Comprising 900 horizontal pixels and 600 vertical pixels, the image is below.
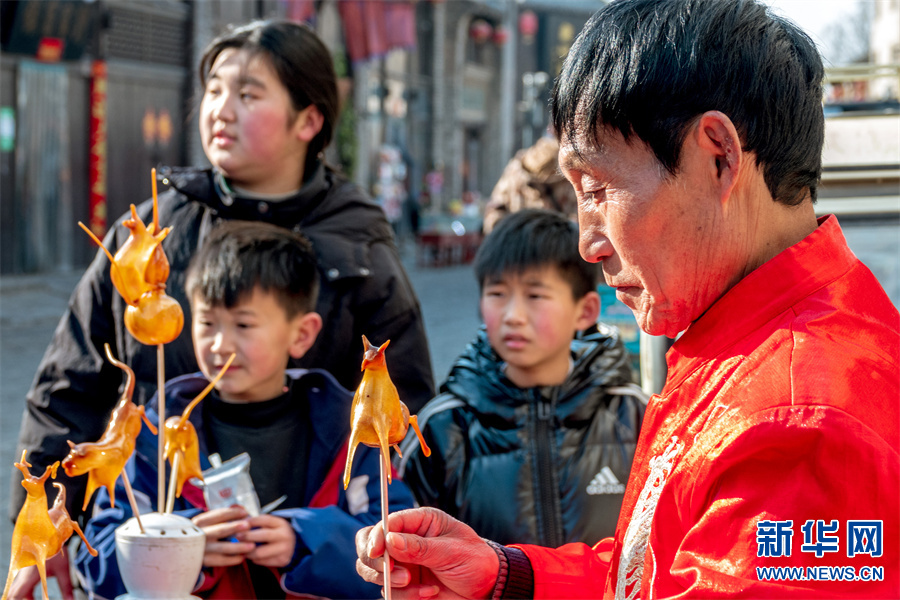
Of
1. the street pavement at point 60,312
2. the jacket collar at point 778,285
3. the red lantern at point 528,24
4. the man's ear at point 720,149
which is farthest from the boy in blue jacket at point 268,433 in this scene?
the red lantern at point 528,24

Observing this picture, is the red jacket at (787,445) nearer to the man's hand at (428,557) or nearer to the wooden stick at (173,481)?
the man's hand at (428,557)

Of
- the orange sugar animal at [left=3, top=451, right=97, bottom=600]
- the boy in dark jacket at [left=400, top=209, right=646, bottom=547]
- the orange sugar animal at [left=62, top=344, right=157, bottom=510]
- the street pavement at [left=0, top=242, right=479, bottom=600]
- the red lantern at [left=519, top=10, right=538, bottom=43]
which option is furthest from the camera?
the red lantern at [left=519, top=10, right=538, bottom=43]

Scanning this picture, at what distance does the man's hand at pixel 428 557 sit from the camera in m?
1.23

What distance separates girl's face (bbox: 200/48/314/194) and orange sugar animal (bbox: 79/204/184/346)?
34.7 inches

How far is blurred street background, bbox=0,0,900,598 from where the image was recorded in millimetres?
3035

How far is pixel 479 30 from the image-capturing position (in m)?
25.4

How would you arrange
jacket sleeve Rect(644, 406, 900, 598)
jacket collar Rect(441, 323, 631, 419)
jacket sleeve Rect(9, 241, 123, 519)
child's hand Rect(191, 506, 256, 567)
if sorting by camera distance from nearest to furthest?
jacket sleeve Rect(644, 406, 900, 598) < child's hand Rect(191, 506, 256, 567) < jacket sleeve Rect(9, 241, 123, 519) < jacket collar Rect(441, 323, 631, 419)

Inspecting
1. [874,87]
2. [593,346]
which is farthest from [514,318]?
[874,87]

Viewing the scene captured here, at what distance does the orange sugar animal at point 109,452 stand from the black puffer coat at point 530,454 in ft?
3.30

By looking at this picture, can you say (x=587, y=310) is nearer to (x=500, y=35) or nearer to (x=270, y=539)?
(x=270, y=539)

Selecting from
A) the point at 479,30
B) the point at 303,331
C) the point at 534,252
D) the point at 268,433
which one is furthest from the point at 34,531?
the point at 479,30

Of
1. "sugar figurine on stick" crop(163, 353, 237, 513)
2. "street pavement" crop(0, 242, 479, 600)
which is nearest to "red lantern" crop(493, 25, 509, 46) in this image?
"street pavement" crop(0, 242, 479, 600)

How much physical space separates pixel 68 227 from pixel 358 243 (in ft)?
34.4

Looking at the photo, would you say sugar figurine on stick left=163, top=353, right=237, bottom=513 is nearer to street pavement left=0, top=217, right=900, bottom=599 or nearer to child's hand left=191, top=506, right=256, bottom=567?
child's hand left=191, top=506, right=256, bottom=567
